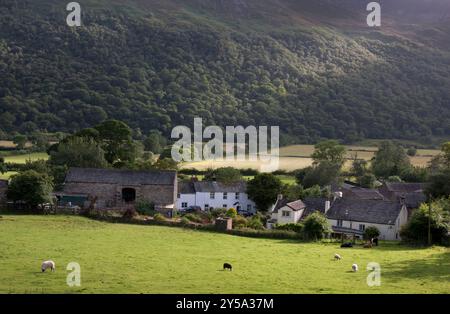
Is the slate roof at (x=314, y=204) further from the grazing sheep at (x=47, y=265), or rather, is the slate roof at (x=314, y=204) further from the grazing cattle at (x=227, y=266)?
the grazing sheep at (x=47, y=265)

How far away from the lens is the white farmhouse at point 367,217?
54.8 meters

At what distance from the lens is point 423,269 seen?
3662 cm

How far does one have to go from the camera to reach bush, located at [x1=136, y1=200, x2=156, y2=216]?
60.5 m

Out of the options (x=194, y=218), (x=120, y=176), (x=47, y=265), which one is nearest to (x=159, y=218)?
(x=194, y=218)

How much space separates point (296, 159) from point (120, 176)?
4588cm

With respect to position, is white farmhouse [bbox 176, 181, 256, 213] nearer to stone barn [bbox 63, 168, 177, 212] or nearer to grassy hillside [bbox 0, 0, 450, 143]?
stone barn [bbox 63, 168, 177, 212]

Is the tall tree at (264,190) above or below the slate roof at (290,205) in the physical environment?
above

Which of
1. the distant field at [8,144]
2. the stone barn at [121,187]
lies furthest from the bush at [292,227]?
the distant field at [8,144]

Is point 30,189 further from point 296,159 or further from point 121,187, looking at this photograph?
point 296,159

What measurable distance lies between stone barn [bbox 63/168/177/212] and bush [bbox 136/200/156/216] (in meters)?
1.39

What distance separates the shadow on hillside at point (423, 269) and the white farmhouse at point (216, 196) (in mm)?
29683

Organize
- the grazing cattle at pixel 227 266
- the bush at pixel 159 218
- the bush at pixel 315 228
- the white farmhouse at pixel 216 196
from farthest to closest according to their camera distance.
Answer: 1. the white farmhouse at pixel 216 196
2. the bush at pixel 159 218
3. the bush at pixel 315 228
4. the grazing cattle at pixel 227 266
